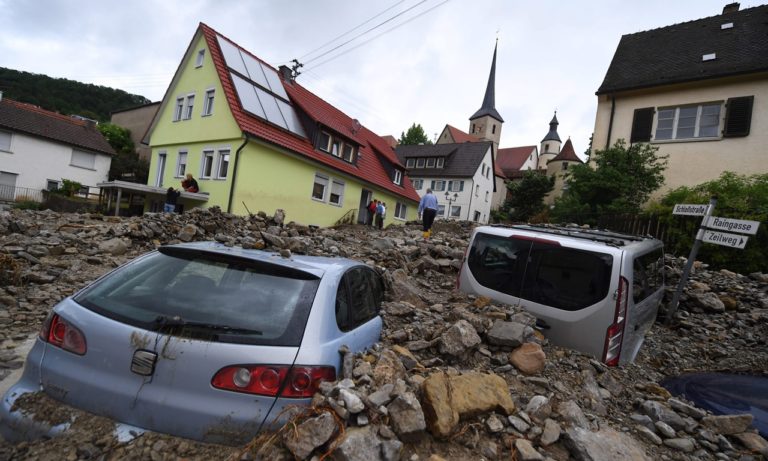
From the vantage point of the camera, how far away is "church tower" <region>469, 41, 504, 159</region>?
61688 millimetres

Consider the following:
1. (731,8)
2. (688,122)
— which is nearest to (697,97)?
(688,122)

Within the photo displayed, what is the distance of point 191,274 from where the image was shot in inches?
98.5

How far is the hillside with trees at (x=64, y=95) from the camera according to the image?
5152 cm

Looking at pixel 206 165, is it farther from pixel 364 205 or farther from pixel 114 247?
pixel 114 247

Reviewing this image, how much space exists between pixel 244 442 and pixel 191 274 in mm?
1146

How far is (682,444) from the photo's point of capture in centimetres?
256

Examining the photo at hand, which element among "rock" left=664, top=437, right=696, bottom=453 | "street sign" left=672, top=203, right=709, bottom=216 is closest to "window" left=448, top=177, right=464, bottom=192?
"street sign" left=672, top=203, right=709, bottom=216

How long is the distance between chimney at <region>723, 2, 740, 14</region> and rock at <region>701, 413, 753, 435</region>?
24269mm

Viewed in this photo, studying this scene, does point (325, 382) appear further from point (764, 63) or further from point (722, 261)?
point (764, 63)

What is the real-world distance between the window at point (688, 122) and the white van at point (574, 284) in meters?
15.1

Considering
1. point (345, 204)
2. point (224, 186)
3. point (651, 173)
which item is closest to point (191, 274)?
point (224, 186)

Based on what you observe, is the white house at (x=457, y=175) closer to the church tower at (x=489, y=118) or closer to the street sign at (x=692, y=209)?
the church tower at (x=489, y=118)

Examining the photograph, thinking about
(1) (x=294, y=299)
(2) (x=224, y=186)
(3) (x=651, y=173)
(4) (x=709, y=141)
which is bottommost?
(1) (x=294, y=299)

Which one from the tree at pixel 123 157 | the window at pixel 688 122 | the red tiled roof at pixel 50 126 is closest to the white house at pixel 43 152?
the red tiled roof at pixel 50 126
